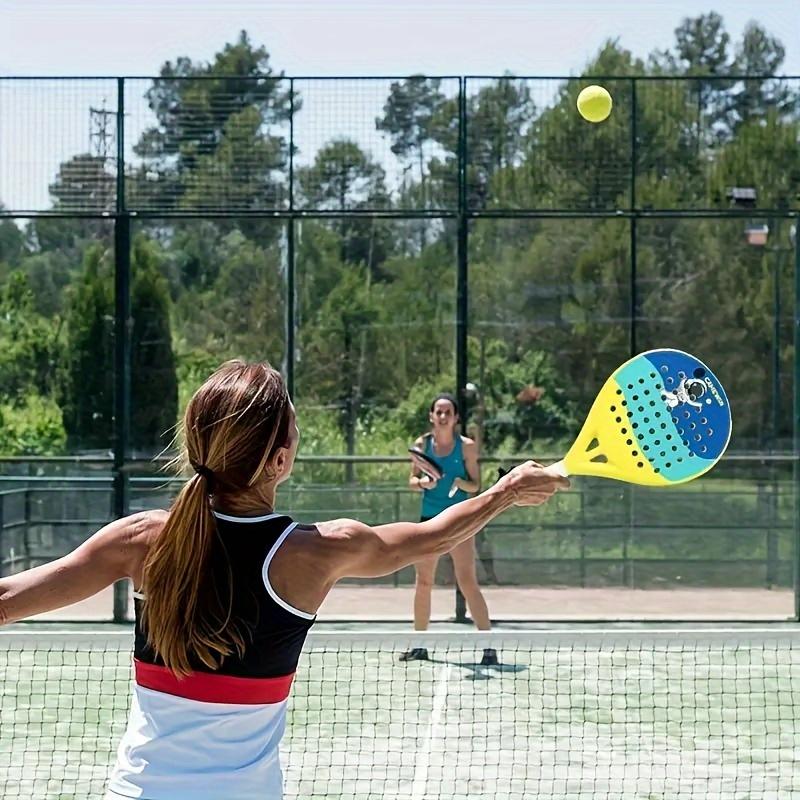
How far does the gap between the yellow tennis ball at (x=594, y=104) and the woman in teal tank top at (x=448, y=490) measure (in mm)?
1970

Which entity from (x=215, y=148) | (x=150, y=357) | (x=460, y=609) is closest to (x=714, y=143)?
(x=215, y=148)

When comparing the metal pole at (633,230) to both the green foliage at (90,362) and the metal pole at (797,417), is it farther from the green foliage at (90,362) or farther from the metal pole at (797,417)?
the green foliage at (90,362)

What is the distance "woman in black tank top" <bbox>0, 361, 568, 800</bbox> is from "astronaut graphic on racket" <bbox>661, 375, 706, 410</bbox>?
950 mm

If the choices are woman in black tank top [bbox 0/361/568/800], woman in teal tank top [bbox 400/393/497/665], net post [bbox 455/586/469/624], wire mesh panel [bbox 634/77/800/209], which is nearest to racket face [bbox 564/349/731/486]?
woman in black tank top [bbox 0/361/568/800]

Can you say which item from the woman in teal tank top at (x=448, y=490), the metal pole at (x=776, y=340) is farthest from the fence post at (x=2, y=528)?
the metal pole at (x=776, y=340)

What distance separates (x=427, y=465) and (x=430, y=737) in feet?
8.86

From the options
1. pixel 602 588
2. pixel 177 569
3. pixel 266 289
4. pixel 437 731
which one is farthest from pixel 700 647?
pixel 177 569

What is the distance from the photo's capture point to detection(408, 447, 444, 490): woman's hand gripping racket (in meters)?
9.08

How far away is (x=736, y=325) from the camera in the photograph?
470 inches

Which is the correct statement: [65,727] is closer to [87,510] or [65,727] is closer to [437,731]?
[437,731]

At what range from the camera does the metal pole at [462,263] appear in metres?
10.4

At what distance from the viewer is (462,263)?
10562 millimetres

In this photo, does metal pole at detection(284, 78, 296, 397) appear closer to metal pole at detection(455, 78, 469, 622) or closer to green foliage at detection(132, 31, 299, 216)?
green foliage at detection(132, 31, 299, 216)

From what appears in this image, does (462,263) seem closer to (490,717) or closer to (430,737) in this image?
(490,717)
